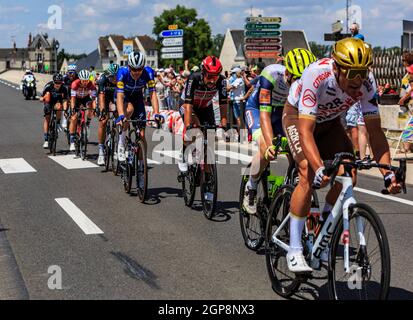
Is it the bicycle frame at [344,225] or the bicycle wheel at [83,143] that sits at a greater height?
the bicycle frame at [344,225]

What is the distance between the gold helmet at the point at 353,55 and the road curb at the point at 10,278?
301 centimetres

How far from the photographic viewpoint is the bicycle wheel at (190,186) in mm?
8625

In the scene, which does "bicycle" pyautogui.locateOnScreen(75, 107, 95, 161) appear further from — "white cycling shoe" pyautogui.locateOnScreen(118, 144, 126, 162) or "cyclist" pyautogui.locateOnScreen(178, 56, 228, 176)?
"cyclist" pyautogui.locateOnScreen(178, 56, 228, 176)

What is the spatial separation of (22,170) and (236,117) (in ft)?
27.9

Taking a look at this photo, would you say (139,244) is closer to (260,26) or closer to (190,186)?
(190,186)

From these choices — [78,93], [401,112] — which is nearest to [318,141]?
[78,93]

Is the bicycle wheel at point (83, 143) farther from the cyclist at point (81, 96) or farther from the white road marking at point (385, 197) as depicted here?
the white road marking at point (385, 197)

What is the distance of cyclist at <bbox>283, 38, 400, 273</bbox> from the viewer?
4.14 meters

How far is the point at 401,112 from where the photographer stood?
52.0ft

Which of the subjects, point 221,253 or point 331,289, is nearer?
point 331,289

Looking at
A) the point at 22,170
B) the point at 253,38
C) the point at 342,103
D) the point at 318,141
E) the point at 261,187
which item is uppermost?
the point at 253,38

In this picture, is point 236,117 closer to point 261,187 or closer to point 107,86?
point 107,86

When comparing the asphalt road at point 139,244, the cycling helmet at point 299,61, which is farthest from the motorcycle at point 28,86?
the cycling helmet at point 299,61

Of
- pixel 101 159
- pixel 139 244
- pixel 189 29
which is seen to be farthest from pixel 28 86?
pixel 189 29
